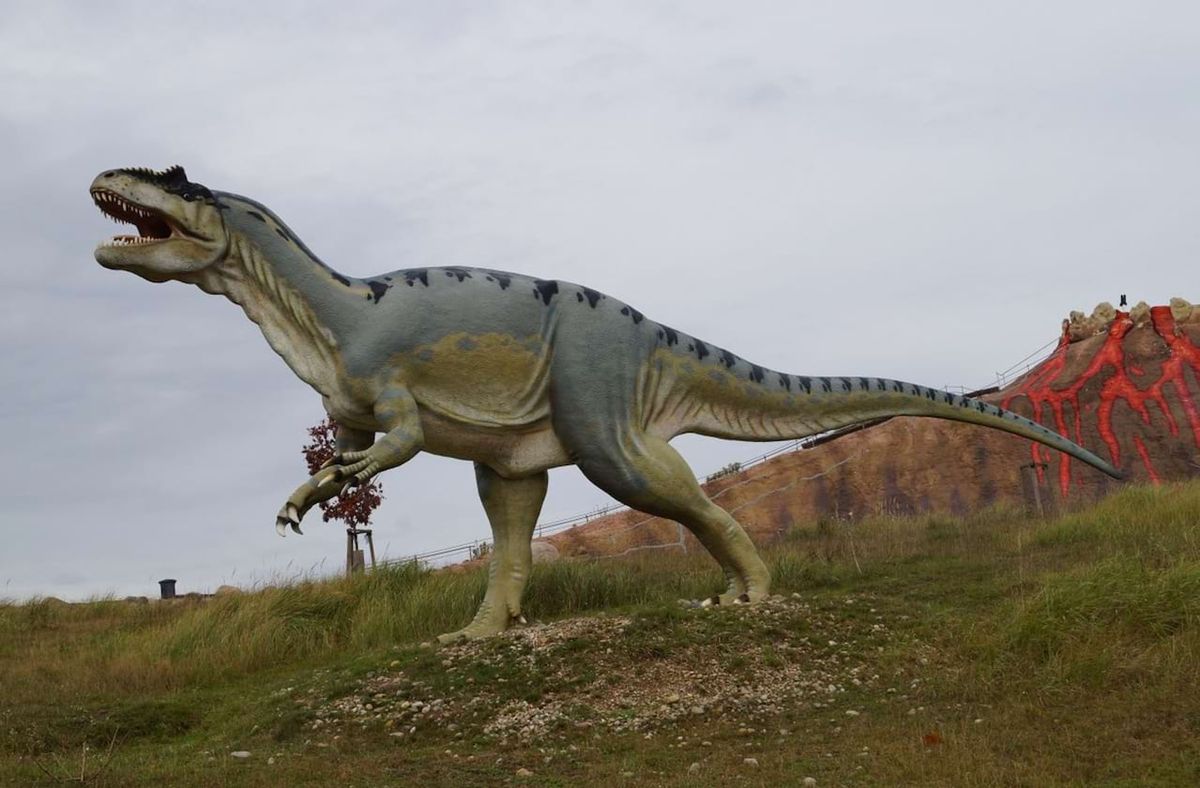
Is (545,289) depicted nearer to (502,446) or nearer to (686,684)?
(502,446)

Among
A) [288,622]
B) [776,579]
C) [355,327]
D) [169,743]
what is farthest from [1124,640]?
[288,622]

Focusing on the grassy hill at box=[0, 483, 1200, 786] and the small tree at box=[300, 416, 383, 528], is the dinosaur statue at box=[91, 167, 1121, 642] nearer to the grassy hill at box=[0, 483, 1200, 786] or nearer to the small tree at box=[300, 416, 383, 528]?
the grassy hill at box=[0, 483, 1200, 786]

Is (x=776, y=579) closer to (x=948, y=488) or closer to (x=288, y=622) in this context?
(x=288, y=622)

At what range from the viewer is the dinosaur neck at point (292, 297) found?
8109 mm

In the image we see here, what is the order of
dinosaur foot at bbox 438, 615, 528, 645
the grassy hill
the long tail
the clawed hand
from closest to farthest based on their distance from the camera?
the grassy hill, the clawed hand, dinosaur foot at bbox 438, 615, 528, 645, the long tail

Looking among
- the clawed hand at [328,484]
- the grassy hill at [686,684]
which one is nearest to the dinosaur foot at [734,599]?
the grassy hill at [686,684]

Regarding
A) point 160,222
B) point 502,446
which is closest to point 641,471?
point 502,446

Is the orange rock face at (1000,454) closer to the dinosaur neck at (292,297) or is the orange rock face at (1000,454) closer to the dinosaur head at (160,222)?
the dinosaur neck at (292,297)

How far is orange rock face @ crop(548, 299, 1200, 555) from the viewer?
16859 millimetres

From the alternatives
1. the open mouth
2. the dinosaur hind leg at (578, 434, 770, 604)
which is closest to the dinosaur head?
the open mouth

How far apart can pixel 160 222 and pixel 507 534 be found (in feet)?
9.93

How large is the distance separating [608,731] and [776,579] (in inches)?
163

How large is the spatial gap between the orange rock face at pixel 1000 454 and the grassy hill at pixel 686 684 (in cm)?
553

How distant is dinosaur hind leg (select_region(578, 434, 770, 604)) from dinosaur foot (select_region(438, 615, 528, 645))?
1.22m
